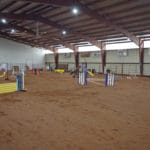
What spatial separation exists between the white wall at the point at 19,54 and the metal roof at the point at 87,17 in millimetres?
9529

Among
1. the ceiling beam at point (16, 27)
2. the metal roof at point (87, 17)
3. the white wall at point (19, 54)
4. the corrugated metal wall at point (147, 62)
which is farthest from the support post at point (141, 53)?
the white wall at point (19, 54)

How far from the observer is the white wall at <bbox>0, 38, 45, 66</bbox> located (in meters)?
33.4

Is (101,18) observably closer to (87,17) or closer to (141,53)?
(87,17)

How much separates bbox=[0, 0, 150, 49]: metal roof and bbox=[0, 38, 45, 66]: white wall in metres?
9.53

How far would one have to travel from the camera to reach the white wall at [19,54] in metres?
→ 33.4

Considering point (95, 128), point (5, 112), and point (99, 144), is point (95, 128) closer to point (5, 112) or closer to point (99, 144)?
point (99, 144)

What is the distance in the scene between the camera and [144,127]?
15.3 ft

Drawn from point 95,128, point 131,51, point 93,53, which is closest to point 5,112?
point 95,128

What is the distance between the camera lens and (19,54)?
1394 inches

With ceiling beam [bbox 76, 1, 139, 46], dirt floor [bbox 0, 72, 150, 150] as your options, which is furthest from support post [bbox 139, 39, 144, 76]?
dirt floor [bbox 0, 72, 150, 150]

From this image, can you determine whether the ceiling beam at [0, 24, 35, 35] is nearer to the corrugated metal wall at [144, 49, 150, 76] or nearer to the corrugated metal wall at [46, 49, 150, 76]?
the corrugated metal wall at [46, 49, 150, 76]

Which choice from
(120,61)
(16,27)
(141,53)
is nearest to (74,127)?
(141,53)

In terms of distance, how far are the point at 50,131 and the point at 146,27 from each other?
16.6 metres

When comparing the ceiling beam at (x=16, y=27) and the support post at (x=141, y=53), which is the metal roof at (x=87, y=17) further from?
the support post at (x=141, y=53)
